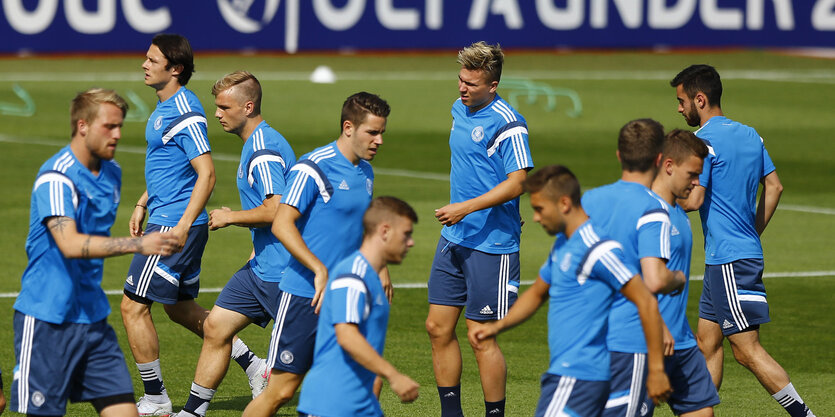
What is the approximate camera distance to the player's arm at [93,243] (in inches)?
269

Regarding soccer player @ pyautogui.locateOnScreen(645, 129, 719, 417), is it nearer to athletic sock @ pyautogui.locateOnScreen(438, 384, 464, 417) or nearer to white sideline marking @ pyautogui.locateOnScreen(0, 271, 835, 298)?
athletic sock @ pyautogui.locateOnScreen(438, 384, 464, 417)

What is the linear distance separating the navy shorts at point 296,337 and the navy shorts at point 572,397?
1.83m

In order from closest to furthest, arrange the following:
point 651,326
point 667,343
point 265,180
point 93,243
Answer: point 651,326 → point 93,243 → point 667,343 → point 265,180

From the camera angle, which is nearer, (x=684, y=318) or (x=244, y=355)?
(x=684, y=318)

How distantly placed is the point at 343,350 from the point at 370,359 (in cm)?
29

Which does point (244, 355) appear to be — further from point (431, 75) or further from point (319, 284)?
point (431, 75)

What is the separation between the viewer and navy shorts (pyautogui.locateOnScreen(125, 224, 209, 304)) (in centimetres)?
960

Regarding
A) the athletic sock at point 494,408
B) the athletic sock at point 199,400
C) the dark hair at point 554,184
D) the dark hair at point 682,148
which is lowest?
the athletic sock at point 494,408

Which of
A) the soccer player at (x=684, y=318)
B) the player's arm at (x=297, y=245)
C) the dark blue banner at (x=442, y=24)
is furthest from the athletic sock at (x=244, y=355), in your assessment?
the dark blue banner at (x=442, y=24)

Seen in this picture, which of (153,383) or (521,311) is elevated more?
(521,311)

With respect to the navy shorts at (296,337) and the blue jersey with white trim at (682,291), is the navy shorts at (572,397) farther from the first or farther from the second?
the navy shorts at (296,337)

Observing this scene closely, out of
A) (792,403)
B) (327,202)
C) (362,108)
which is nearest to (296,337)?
(327,202)

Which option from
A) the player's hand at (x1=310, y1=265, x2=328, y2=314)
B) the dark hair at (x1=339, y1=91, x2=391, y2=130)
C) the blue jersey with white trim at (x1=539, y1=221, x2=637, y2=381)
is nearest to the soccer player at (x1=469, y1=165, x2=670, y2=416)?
the blue jersey with white trim at (x1=539, y1=221, x2=637, y2=381)

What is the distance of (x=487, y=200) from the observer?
909 cm
